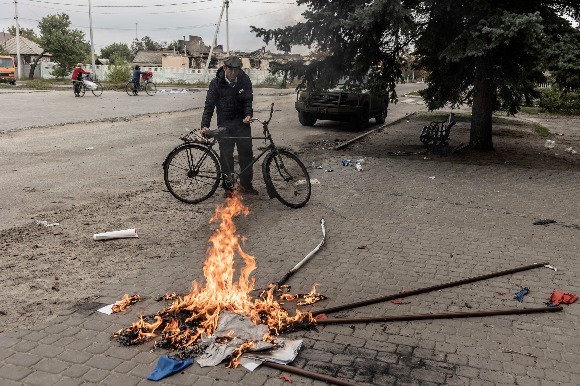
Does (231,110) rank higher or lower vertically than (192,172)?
higher

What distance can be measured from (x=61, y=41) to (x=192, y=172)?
181 ft

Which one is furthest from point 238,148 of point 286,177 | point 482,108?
point 482,108

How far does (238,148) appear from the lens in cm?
784

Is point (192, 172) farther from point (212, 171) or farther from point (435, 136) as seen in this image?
point (435, 136)

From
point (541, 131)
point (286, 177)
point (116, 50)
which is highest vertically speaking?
point (116, 50)

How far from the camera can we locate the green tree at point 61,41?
180 ft

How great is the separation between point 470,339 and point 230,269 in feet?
7.29

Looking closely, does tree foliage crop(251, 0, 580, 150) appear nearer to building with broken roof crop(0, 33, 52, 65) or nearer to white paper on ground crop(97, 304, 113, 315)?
white paper on ground crop(97, 304, 113, 315)

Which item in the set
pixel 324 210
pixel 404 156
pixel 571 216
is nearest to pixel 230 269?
pixel 324 210

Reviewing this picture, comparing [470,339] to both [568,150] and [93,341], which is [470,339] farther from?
[568,150]

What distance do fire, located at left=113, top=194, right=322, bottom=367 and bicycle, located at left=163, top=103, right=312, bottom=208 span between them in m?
2.69

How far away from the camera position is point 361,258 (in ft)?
18.6

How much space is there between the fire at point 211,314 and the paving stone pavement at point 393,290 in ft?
0.45

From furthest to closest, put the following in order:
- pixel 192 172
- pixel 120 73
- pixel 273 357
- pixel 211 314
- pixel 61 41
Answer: pixel 61 41 → pixel 120 73 → pixel 192 172 → pixel 211 314 → pixel 273 357
